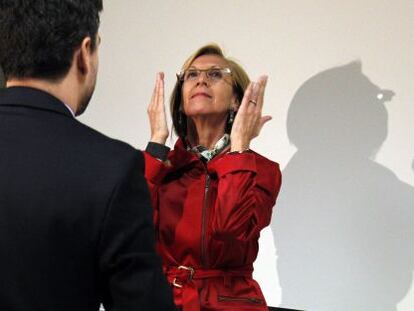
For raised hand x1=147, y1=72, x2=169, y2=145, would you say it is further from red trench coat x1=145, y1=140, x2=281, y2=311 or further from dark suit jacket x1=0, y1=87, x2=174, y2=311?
dark suit jacket x1=0, y1=87, x2=174, y2=311

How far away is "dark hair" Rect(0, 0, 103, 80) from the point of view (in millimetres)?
727

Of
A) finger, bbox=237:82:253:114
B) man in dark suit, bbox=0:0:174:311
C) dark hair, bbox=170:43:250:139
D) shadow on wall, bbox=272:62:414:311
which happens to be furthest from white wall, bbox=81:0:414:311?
man in dark suit, bbox=0:0:174:311

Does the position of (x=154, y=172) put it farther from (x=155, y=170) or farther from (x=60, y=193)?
(x=60, y=193)

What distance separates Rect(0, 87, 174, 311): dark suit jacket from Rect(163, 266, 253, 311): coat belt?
0.62 m

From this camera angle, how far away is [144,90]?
2.13 m

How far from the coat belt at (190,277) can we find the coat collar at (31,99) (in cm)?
73

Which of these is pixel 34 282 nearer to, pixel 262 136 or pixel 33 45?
pixel 33 45

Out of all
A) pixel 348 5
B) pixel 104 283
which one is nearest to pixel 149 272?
pixel 104 283

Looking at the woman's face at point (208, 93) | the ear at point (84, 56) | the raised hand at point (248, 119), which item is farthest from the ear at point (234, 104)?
the ear at point (84, 56)

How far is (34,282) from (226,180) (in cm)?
72

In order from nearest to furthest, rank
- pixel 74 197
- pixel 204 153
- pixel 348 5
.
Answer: pixel 74 197
pixel 204 153
pixel 348 5

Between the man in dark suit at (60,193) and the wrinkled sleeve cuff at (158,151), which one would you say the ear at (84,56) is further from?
the wrinkled sleeve cuff at (158,151)

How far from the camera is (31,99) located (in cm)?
73

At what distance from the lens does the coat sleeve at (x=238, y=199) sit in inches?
52.7
